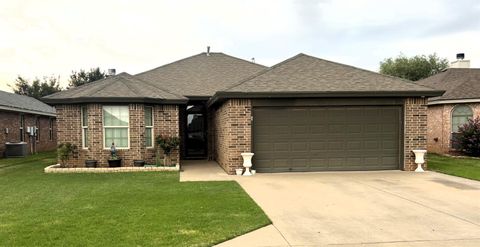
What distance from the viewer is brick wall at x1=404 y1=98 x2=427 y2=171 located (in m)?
11.7

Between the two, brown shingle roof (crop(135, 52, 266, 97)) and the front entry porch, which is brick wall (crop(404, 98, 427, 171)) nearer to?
the front entry porch

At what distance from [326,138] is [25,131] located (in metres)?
17.2

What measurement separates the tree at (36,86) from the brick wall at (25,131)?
2169 cm

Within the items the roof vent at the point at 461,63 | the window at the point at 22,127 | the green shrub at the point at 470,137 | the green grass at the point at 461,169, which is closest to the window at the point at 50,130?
the window at the point at 22,127

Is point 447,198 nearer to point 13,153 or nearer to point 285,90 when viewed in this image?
point 285,90

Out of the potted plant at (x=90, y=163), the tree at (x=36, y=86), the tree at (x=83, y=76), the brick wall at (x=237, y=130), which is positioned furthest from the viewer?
the tree at (x=36, y=86)

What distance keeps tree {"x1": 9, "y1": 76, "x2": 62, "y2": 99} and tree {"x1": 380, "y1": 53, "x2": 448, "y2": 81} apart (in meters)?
39.2

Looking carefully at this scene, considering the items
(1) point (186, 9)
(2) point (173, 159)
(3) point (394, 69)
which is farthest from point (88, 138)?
(3) point (394, 69)

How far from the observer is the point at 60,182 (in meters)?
9.70

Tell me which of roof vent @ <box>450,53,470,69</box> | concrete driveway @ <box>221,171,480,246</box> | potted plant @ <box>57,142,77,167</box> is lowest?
concrete driveway @ <box>221,171,480,246</box>

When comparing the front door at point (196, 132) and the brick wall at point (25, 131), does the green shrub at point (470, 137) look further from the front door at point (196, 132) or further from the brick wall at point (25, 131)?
the brick wall at point (25, 131)

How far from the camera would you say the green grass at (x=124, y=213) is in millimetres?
4809

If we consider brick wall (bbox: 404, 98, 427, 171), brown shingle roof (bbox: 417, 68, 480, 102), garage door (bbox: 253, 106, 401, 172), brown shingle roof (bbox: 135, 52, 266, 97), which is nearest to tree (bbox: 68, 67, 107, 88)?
Result: brown shingle roof (bbox: 135, 52, 266, 97)

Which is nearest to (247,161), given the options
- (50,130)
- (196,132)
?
(196,132)
